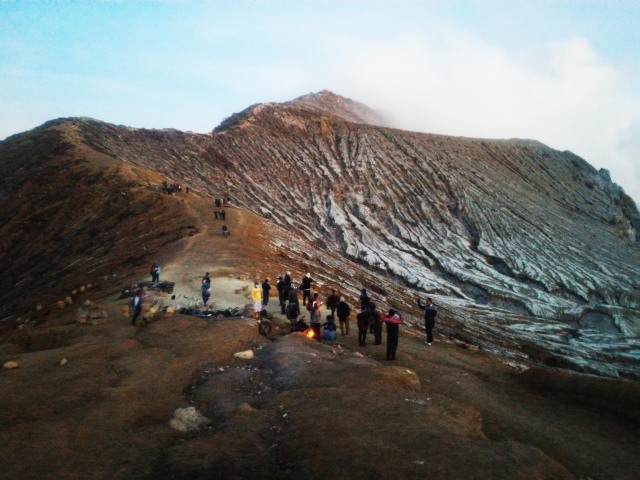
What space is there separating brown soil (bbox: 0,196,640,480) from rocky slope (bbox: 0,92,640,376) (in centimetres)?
1770

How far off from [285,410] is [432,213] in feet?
189

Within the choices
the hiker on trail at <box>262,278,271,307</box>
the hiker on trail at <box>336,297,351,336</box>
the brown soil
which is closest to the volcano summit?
the brown soil

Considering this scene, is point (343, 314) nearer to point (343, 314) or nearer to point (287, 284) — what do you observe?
point (343, 314)

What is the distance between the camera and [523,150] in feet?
290

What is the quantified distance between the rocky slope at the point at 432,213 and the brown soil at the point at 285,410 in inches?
697

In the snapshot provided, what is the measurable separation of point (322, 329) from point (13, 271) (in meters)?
30.1

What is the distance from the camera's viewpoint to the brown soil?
802 centimetres

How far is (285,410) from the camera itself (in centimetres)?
1038

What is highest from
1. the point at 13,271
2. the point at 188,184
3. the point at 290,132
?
the point at 290,132

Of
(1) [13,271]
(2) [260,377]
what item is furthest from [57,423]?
(1) [13,271]

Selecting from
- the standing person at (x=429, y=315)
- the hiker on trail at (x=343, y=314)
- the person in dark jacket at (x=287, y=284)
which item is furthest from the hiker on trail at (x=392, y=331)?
the person in dark jacket at (x=287, y=284)

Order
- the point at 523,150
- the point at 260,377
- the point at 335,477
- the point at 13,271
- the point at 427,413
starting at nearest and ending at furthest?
the point at 335,477 < the point at 427,413 < the point at 260,377 < the point at 13,271 < the point at 523,150

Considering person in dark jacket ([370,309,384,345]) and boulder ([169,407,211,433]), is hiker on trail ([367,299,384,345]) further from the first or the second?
boulder ([169,407,211,433])

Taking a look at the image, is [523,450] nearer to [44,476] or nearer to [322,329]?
[44,476]
